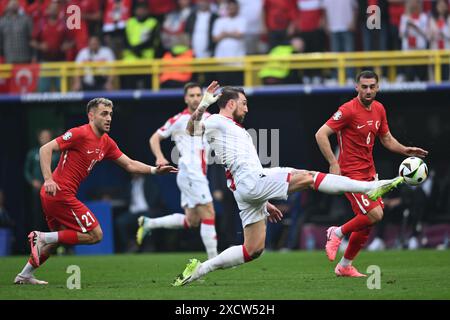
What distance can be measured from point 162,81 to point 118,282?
28.4 ft

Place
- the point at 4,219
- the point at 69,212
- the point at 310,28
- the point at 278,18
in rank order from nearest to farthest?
Answer: 1. the point at 69,212
2. the point at 310,28
3. the point at 278,18
4. the point at 4,219

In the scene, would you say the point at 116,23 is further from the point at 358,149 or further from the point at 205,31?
the point at 358,149

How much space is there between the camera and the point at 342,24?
737 inches

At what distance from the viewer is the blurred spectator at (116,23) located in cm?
1992

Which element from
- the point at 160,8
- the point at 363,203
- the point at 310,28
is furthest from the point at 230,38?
the point at 363,203

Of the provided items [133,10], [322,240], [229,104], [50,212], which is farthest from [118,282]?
[133,10]

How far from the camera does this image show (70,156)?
11391mm

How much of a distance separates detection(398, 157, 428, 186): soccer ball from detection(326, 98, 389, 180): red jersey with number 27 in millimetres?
1518

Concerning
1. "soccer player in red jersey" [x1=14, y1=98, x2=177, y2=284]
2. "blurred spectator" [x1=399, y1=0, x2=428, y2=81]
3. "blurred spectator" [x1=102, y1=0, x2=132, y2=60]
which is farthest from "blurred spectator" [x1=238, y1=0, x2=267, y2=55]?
"soccer player in red jersey" [x1=14, y1=98, x2=177, y2=284]

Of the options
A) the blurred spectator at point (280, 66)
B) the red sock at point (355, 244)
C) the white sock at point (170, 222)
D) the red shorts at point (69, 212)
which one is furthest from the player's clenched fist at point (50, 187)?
the blurred spectator at point (280, 66)

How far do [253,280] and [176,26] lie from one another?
9.22 m

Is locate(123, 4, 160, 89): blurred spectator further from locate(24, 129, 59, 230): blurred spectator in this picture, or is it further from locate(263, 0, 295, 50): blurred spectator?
locate(263, 0, 295, 50): blurred spectator

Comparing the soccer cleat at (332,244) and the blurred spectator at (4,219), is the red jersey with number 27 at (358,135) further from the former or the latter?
the blurred spectator at (4,219)

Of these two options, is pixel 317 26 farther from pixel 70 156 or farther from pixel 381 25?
pixel 70 156
